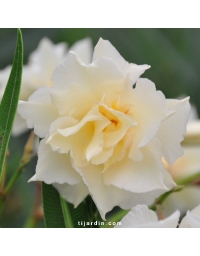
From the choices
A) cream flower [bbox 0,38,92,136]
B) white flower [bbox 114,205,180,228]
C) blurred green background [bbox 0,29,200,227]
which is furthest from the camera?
blurred green background [bbox 0,29,200,227]

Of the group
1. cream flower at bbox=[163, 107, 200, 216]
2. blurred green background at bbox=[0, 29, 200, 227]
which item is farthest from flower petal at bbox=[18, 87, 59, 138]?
blurred green background at bbox=[0, 29, 200, 227]

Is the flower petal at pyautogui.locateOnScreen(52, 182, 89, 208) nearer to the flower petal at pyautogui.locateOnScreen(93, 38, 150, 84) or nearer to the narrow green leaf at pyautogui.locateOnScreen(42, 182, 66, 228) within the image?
the narrow green leaf at pyautogui.locateOnScreen(42, 182, 66, 228)

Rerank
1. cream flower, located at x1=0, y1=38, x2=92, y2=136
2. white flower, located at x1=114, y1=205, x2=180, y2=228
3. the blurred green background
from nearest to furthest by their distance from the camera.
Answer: white flower, located at x1=114, y1=205, x2=180, y2=228 → cream flower, located at x1=0, y1=38, x2=92, y2=136 → the blurred green background

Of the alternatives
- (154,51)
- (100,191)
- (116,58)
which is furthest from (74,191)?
(154,51)

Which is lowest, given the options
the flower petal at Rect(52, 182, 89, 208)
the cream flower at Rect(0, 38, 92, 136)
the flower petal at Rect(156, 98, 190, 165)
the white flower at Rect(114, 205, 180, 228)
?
the white flower at Rect(114, 205, 180, 228)

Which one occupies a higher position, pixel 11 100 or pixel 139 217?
pixel 11 100

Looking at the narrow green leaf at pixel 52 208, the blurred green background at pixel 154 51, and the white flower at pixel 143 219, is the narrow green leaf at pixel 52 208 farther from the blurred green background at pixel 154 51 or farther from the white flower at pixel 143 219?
the blurred green background at pixel 154 51

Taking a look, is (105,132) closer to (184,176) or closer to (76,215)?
(76,215)

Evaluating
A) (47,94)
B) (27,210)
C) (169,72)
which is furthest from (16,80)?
(169,72)
